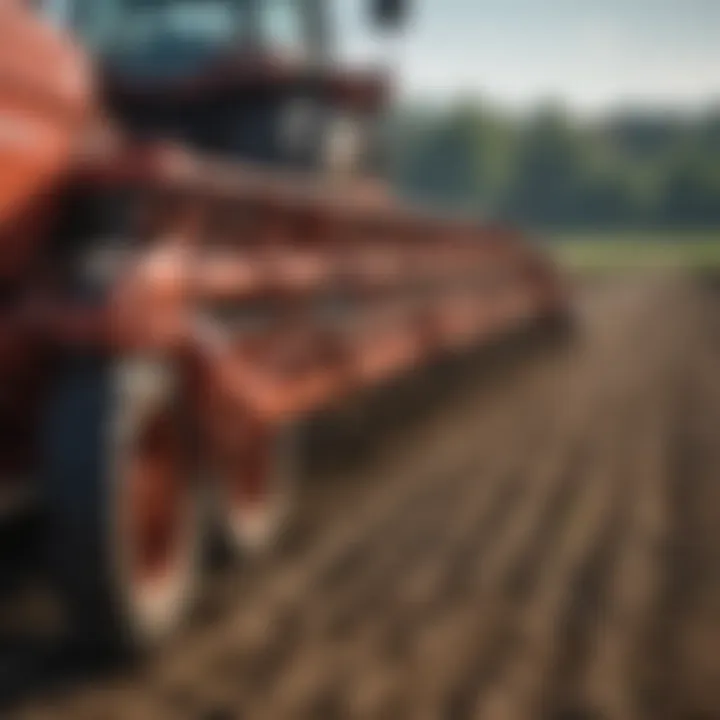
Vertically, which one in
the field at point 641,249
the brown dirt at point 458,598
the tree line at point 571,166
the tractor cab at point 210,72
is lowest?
the field at point 641,249

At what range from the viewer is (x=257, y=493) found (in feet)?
17.1

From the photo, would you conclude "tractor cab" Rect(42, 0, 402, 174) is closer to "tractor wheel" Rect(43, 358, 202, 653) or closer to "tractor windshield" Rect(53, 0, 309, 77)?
"tractor windshield" Rect(53, 0, 309, 77)

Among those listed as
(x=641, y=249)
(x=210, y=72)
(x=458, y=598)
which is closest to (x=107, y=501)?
(x=458, y=598)

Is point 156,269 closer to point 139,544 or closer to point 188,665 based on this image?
point 139,544

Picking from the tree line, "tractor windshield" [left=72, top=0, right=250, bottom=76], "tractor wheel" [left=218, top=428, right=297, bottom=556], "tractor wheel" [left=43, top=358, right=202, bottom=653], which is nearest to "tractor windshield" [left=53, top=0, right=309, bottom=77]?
"tractor windshield" [left=72, top=0, right=250, bottom=76]

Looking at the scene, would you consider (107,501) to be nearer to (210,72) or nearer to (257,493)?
(257,493)

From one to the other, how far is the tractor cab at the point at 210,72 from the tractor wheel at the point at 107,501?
2.87 metres

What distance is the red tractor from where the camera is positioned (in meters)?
3.69

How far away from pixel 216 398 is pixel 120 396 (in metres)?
0.68

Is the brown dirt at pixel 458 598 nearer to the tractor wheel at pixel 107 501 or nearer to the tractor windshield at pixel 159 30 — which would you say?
the tractor wheel at pixel 107 501

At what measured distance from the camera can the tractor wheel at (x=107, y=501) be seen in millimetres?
3559

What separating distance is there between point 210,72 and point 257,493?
A: 227 cm

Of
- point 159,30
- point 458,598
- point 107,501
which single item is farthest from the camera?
point 159,30

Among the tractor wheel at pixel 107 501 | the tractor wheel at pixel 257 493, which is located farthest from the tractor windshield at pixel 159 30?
the tractor wheel at pixel 107 501
